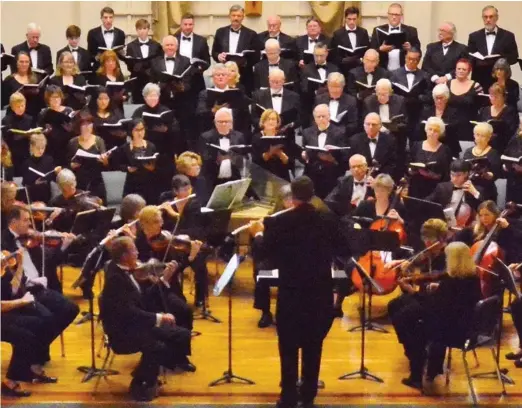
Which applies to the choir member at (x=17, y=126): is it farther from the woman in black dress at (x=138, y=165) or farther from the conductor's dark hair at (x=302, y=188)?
the conductor's dark hair at (x=302, y=188)

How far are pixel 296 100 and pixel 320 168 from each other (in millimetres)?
949

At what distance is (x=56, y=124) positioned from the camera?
27.0 ft

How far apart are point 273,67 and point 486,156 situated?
2288mm

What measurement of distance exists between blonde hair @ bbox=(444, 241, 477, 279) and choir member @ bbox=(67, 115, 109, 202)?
3296 millimetres

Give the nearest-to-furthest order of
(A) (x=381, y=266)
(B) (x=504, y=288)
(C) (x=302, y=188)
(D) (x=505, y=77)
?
(C) (x=302, y=188)
(B) (x=504, y=288)
(A) (x=381, y=266)
(D) (x=505, y=77)

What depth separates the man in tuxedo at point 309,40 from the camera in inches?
364

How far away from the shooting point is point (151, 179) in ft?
26.0

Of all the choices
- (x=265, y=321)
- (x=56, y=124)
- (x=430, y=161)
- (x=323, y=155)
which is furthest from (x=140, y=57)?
(x=265, y=321)

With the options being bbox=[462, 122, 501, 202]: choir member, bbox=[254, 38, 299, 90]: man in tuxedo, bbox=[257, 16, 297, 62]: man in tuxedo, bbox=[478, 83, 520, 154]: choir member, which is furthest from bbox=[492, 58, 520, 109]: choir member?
bbox=[257, 16, 297, 62]: man in tuxedo

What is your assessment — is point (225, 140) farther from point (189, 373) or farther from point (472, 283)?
point (472, 283)

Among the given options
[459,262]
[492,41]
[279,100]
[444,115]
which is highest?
[492,41]

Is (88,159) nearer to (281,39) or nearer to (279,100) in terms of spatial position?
(279,100)

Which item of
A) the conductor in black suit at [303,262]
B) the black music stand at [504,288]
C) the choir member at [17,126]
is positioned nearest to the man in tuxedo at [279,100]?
the choir member at [17,126]

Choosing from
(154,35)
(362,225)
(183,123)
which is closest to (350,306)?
(362,225)
